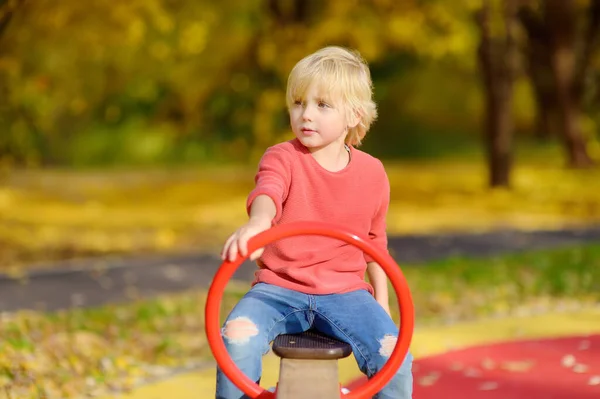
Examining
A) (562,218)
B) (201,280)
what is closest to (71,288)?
(201,280)

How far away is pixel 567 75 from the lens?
19891mm

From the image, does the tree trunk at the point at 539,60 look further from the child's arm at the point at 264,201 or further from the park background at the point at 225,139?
the child's arm at the point at 264,201

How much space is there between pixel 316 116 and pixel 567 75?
17324mm

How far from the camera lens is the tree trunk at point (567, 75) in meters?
19.6

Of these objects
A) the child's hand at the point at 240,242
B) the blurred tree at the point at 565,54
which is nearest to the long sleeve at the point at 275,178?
the child's hand at the point at 240,242

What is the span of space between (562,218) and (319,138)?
1188cm

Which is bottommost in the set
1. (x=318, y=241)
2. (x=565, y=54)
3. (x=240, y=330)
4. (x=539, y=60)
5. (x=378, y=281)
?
(x=240, y=330)

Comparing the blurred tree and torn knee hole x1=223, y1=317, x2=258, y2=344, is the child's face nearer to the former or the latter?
torn knee hole x1=223, y1=317, x2=258, y2=344

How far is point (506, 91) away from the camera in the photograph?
16.8m

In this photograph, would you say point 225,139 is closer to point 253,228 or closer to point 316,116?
point 316,116

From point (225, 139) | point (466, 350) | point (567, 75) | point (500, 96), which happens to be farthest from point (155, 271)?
point (567, 75)

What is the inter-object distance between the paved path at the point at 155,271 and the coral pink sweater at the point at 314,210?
16.8 ft

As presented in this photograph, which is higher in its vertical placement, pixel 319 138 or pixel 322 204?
pixel 319 138

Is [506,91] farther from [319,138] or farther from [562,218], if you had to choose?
[319,138]
